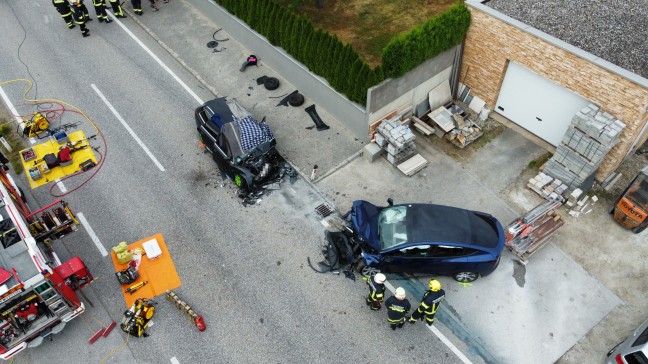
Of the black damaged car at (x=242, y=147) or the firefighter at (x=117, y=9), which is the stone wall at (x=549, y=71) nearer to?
the black damaged car at (x=242, y=147)

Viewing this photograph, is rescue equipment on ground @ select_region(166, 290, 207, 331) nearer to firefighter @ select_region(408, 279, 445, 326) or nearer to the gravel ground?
firefighter @ select_region(408, 279, 445, 326)

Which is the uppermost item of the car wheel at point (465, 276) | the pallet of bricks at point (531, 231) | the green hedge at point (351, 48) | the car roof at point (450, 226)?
the green hedge at point (351, 48)

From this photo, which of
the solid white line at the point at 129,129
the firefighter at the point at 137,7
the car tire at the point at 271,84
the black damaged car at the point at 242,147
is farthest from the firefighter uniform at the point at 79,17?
the black damaged car at the point at 242,147

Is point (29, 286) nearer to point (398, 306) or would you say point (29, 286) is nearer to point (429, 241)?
point (398, 306)

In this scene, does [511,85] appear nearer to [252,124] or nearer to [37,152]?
[252,124]

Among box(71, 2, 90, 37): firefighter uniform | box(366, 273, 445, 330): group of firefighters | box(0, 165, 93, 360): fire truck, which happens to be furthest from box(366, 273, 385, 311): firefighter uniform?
box(71, 2, 90, 37): firefighter uniform

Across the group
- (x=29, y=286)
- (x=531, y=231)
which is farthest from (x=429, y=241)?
(x=29, y=286)

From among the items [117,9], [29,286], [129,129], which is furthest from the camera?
[117,9]

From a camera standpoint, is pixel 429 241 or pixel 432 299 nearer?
pixel 432 299

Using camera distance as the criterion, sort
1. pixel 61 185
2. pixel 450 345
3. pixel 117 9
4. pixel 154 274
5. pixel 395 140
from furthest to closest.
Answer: pixel 117 9 → pixel 61 185 → pixel 395 140 → pixel 154 274 → pixel 450 345
